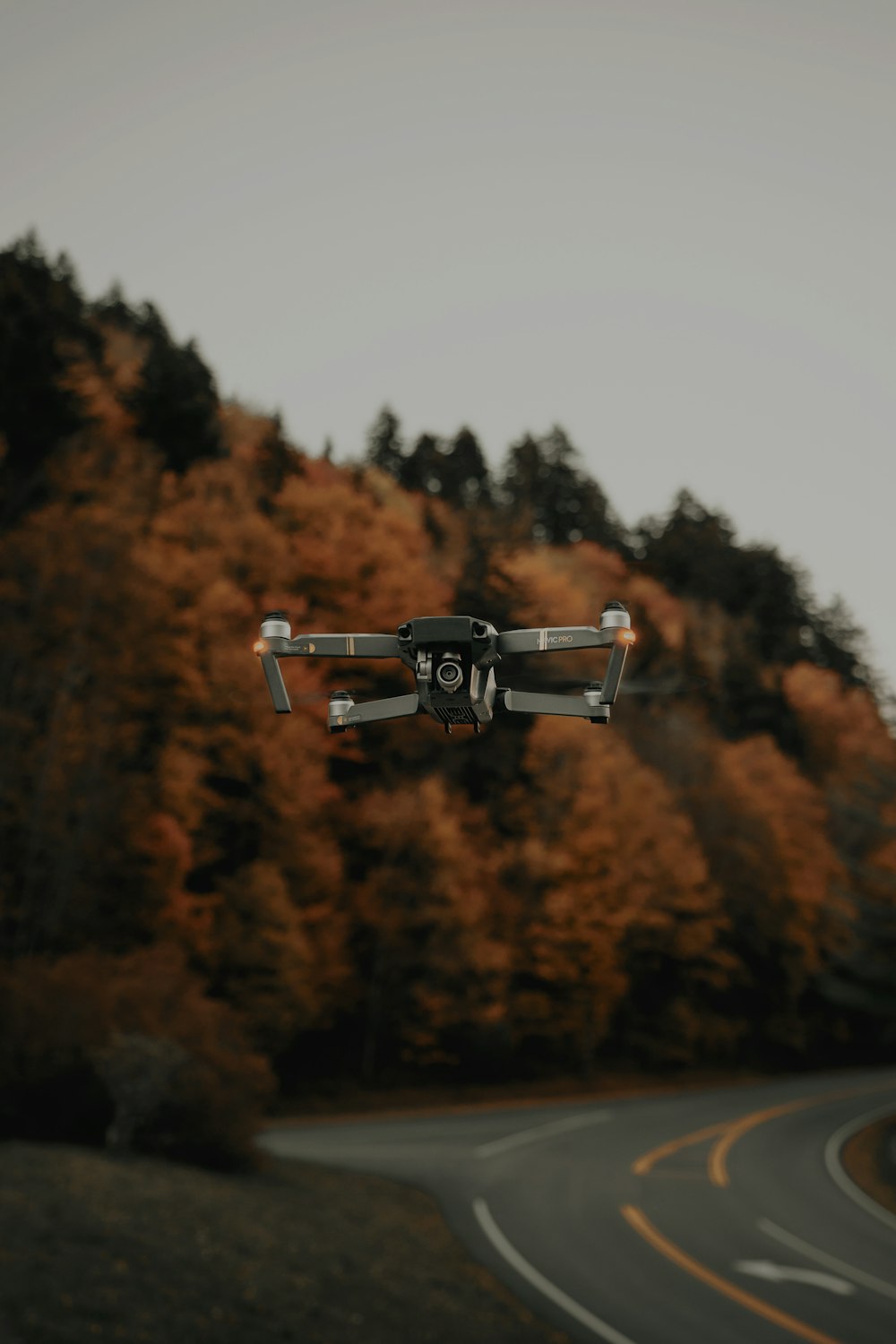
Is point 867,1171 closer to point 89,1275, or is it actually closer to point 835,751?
point 89,1275

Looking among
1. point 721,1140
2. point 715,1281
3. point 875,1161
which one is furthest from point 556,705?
point 721,1140

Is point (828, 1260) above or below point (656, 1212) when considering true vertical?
above

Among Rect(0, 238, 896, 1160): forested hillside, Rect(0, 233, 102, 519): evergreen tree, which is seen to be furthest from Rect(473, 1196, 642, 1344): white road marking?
Rect(0, 233, 102, 519): evergreen tree

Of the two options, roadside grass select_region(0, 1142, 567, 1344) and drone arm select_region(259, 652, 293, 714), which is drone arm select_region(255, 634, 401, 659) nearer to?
drone arm select_region(259, 652, 293, 714)

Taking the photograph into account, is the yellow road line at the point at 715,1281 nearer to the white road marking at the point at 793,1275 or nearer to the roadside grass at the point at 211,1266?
the white road marking at the point at 793,1275

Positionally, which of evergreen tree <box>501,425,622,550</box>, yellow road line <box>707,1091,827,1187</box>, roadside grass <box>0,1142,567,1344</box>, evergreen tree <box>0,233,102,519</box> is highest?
evergreen tree <box>501,425,622,550</box>

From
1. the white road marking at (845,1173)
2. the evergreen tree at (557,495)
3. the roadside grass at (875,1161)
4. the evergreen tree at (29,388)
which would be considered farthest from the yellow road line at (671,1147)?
the evergreen tree at (557,495)

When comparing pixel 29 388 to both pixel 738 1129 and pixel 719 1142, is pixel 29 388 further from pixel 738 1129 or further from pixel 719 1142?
pixel 738 1129
